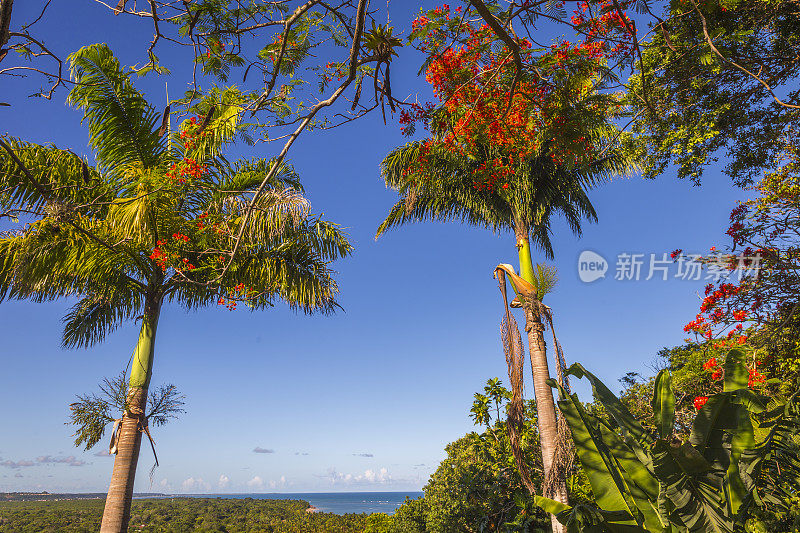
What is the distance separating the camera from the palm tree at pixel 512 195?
7.35m

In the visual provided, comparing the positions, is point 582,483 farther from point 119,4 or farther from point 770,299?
point 119,4

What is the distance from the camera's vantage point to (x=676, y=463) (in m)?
2.85

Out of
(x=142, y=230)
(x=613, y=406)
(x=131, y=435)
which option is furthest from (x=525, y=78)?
(x=131, y=435)

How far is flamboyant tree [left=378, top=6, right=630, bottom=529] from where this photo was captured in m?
3.10

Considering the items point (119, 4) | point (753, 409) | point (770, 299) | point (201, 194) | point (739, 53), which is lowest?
point (753, 409)

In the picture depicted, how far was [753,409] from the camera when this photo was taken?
10.0 feet

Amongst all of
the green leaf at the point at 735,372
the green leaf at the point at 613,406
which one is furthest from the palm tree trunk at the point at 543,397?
the green leaf at the point at 735,372

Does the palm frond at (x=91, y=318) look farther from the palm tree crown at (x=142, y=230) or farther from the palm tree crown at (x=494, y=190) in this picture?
the palm tree crown at (x=494, y=190)

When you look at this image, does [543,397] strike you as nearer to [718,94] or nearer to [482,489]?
[482,489]

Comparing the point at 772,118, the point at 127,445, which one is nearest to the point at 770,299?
the point at 772,118

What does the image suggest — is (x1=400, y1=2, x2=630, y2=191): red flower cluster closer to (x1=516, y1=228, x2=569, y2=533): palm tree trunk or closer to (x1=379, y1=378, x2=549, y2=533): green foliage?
(x1=516, y1=228, x2=569, y2=533): palm tree trunk

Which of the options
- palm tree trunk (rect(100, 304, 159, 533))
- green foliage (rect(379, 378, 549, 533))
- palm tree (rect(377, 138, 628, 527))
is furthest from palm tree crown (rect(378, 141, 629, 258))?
palm tree trunk (rect(100, 304, 159, 533))

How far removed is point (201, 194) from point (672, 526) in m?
7.54

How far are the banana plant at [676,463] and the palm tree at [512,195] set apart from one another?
11.8 feet
